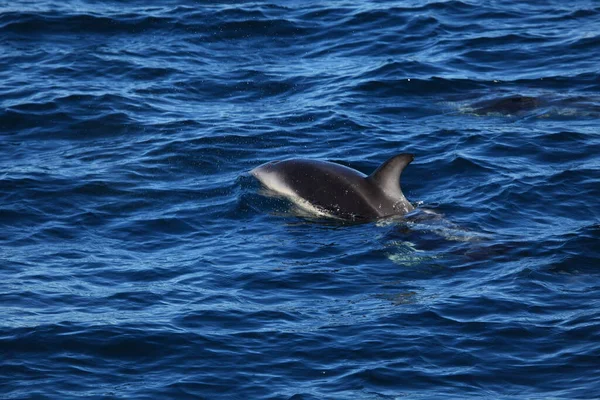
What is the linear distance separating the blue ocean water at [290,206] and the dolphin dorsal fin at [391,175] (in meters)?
0.53

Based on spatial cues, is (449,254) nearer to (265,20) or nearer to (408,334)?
(408,334)

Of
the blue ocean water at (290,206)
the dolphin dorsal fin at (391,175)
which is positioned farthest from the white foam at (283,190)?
the dolphin dorsal fin at (391,175)

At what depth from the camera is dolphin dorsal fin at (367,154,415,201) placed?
15703 millimetres

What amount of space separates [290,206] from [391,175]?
1.70 meters

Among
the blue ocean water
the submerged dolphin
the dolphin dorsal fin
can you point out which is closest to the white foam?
the submerged dolphin

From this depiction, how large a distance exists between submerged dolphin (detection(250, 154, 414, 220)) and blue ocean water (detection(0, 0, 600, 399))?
25cm

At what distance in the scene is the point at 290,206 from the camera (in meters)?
16.7

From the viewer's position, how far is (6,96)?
2164 centimetres

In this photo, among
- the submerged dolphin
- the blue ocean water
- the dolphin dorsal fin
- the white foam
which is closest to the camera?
the blue ocean water

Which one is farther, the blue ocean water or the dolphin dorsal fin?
the dolphin dorsal fin

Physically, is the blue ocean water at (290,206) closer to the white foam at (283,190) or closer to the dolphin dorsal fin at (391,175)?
the white foam at (283,190)

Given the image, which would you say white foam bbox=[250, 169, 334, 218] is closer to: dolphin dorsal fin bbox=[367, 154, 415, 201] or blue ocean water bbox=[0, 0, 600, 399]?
blue ocean water bbox=[0, 0, 600, 399]

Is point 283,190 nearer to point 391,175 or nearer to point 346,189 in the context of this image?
point 346,189

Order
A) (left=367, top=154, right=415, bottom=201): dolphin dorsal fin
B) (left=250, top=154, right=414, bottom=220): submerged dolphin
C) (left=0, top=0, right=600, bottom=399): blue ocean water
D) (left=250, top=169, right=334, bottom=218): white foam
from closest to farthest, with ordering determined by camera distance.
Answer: (left=0, top=0, right=600, bottom=399): blue ocean water
(left=367, top=154, right=415, bottom=201): dolphin dorsal fin
(left=250, top=154, right=414, bottom=220): submerged dolphin
(left=250, top=169, right=334, bottom=218): white foam
